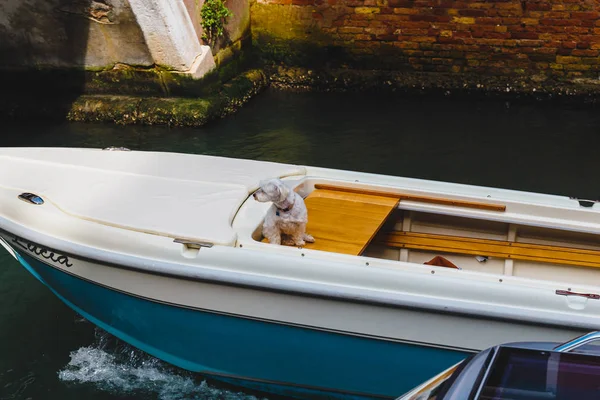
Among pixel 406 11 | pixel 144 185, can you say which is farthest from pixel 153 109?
pixel 144 185

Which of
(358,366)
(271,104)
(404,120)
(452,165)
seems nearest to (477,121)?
(404,120)


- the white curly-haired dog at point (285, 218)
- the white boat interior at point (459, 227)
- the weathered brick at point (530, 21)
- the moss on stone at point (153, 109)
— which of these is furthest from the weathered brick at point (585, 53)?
the white curly-haired dog at point (285, 218)

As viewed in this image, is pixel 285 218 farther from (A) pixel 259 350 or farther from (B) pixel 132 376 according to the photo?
(B) pixel 132 376

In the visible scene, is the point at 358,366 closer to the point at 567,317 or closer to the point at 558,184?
the point at 567,317

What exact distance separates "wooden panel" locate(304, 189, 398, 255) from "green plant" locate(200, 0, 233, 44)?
15.5ft

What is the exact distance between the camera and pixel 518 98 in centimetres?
920

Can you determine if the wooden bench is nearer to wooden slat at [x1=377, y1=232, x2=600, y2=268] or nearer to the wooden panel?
the wooden panel

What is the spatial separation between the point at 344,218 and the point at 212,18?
5159 mm

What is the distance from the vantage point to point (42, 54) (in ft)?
28.1

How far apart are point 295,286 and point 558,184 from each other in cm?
429

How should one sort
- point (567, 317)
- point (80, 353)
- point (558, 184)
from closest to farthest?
point (567, 317) < point (80, 353) < point (558, 184)

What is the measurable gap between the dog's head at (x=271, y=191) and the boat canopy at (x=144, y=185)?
0.24m

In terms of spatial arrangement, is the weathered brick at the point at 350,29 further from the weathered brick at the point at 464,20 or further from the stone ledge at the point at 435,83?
the weathered brick at the point at 464,20

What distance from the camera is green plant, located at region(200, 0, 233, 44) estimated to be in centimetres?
854
